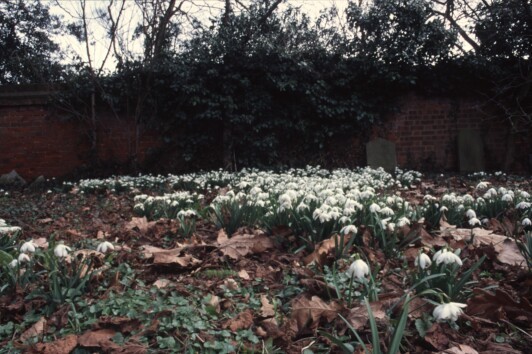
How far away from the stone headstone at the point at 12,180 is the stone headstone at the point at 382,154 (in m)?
8.53

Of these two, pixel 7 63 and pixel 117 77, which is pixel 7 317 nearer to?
pixel 117 77

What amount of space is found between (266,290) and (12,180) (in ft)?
33.7

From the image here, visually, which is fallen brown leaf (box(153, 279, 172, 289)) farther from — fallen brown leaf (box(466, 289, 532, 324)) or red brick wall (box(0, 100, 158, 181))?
red brick wall (box(0, 100, 158, 181))

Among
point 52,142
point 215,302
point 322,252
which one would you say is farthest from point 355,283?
point 52,142

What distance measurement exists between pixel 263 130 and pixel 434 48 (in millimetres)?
4891

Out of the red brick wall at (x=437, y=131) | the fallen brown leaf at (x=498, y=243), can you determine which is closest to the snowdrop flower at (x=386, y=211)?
the fallen brown leaf at (x=498, y=243)

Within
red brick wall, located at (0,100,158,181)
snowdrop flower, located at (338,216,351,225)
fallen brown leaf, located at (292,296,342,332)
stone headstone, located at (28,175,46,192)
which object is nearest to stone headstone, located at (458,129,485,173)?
red brick wall, located at (0,100,158,181)

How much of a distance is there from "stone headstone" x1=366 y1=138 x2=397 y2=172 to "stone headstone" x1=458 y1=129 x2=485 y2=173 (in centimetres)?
182

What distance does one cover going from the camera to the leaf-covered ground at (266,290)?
1.64 meters

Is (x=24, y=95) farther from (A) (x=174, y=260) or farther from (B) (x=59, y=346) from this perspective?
(B) (x=59, y=346)

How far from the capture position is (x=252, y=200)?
378 centimetres

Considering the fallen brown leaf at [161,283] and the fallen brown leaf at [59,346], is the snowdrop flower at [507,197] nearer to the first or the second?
the fallen brown leaf at [161,283]

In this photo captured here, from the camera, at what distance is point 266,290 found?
222 centimetres

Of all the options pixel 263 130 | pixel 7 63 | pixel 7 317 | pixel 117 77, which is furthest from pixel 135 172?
pixel 7 317
